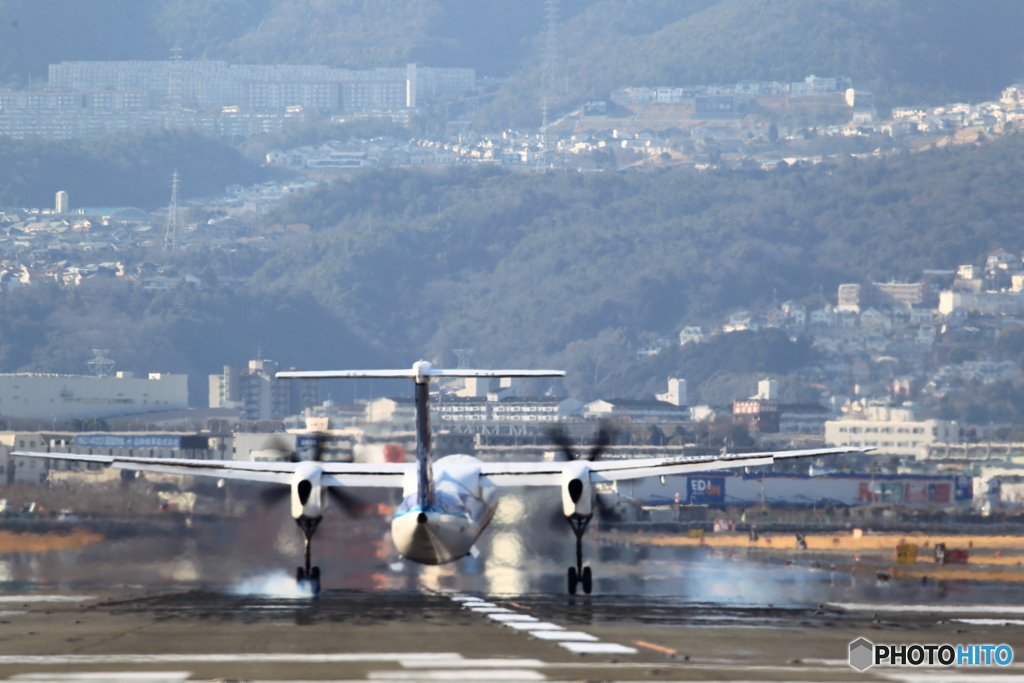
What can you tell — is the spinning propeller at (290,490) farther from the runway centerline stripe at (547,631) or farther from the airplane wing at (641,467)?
the runway centerline stripe at (547,631)

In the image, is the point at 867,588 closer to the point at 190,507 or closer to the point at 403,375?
the point at 403,375

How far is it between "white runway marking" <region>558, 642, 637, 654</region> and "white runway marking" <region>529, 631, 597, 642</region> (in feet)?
2.90

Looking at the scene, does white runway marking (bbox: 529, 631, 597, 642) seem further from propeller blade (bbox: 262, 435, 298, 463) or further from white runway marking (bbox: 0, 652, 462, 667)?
propeller blade (bbox: 262, 435, 298, 463)

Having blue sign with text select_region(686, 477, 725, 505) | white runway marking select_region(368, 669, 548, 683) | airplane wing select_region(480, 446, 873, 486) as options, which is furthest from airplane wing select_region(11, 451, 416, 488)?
blue sign with text select_region(686, 477, 725, 505)

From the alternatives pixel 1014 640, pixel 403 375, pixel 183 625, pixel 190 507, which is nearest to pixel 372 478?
pixel 403 375

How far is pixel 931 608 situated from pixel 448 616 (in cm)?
1379

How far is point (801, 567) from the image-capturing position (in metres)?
63.7

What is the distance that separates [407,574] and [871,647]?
3065cm

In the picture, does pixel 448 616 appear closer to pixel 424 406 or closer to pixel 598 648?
pixel 424 406

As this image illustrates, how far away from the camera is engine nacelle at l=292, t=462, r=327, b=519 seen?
4341 centimetres

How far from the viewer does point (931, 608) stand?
1607 inches

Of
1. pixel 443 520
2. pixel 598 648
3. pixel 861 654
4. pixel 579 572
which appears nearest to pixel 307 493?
pixel 443 520

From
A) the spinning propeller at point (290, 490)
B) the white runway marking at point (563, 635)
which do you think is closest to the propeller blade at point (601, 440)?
the spinning propeller at point (290, 490)

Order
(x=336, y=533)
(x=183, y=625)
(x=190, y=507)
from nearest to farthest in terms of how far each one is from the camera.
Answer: (x=183, y=625), (x=336, y=533), (x=190, y=507)
